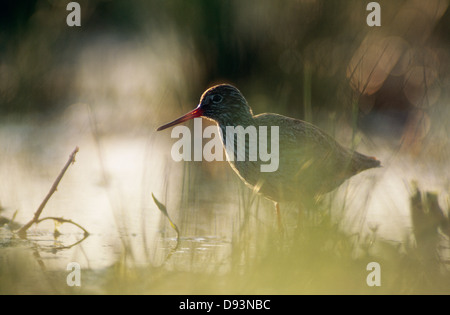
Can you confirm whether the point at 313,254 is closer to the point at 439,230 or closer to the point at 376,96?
the point at 439,230

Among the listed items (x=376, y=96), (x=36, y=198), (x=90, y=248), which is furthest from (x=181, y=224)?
(x=376, y=96)

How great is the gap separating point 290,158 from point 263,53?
3.42 metres

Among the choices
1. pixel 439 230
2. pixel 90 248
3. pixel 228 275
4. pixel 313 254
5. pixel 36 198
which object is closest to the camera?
pixel 228 275

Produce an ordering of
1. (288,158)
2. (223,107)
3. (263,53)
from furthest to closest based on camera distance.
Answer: (263,53), (223,107), (288,158)

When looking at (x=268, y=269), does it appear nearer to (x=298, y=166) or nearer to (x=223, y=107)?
(x=298, y=166)

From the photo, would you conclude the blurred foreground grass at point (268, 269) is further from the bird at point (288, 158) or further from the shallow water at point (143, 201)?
the bird at point (288, 158)

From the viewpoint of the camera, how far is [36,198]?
5215mm

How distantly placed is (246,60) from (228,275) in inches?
185

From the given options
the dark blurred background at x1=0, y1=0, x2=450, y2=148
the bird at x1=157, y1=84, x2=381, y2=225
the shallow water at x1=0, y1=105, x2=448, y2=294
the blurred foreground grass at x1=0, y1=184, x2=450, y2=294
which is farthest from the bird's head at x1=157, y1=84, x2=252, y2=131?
the dark blurred background at x1=0, y1=0, x2=450, y2=148

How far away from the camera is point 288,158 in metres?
4.43

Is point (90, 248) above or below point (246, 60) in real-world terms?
below

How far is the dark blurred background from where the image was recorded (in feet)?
23.6

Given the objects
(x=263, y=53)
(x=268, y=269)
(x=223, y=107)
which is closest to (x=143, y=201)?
(x=223, y=107)

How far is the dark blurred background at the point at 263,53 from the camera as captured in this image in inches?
283
